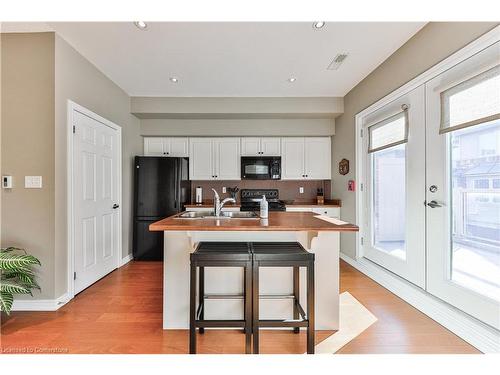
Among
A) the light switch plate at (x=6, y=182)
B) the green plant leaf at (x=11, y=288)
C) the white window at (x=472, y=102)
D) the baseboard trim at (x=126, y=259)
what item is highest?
the white window at (x=472, y=102)

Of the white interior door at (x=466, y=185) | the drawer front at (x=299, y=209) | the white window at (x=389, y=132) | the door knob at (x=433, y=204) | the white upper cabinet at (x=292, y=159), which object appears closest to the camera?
the white interior door at (x=466, y=185)

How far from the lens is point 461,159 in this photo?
1.91m

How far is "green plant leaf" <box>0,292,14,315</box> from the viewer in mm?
1801

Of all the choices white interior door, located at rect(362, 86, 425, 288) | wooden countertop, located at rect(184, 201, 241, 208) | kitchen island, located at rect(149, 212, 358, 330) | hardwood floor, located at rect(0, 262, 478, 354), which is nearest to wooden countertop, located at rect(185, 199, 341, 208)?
wooden countertop, located at rect(184, 201, 241, 208)

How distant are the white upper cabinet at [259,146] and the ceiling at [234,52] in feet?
3.10

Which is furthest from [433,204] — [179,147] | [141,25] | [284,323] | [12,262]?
[179,147]

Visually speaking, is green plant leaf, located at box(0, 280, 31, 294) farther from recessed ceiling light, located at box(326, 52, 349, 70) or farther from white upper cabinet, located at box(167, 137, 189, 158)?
recessed ceiling light, located at box(326, 52, 349, 70)

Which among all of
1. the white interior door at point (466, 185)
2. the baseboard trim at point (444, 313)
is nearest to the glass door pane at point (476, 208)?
the white interior door at point (466, 185)

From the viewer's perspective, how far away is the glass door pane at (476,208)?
167 cm

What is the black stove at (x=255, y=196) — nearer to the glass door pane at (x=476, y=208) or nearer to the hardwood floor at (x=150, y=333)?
the hardwood floor at (x=150, y=333)

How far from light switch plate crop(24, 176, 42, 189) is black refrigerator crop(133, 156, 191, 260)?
1.56m

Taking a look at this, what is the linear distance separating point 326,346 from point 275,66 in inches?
110

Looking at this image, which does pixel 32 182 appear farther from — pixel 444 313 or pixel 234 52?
pixel 444 313

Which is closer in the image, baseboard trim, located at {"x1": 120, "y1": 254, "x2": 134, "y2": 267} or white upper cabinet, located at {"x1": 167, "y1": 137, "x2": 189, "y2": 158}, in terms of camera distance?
baseboard trim, located at {"x1": 120, "y1": 254, "x2": 134, "y2": 267}
